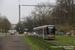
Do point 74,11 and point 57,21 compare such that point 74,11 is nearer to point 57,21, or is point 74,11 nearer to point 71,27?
point 71,27

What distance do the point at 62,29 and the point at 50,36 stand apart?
2609 cm

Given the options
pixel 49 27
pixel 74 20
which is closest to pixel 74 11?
pixel 74 20

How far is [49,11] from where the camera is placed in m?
54.9

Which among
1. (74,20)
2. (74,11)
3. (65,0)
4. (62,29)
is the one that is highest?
(65,0)

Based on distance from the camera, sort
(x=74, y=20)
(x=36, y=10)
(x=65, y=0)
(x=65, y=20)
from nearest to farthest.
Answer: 1. (x=65, y=0)
2. (x=74, y=20)
3. (x=36, y=10)
4. (x=65, y=20)

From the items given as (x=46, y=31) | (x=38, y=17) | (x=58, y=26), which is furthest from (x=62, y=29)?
(x=46, y=31)

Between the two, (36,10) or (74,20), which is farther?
(36,10)

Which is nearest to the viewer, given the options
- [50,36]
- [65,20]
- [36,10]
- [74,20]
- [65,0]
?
[50,36]

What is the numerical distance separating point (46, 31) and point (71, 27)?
80.7 feet

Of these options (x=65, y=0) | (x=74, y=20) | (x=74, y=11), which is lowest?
(x=74, y=20)

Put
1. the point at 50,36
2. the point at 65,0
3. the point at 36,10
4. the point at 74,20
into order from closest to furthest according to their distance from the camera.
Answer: the point at 50,36 < the point at 65,0 < the point at 74,20 < the point at 36,10

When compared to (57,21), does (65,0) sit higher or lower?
higher

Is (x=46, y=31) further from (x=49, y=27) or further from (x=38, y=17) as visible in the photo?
(x=38, y=17)

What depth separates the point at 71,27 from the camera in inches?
2138
